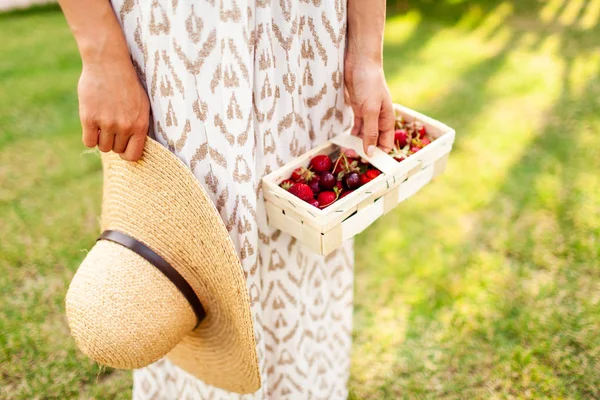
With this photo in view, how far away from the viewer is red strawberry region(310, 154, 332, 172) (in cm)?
115

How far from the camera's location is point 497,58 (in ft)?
11.7

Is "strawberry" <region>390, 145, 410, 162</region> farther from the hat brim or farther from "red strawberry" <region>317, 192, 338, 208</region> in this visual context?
the hat brim

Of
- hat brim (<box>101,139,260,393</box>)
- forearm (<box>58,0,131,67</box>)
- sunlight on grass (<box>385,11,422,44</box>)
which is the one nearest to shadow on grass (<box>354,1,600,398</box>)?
hat brim (<box>101,139,260,393</box>)

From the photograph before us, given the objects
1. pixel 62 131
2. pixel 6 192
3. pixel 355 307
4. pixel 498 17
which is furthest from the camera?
pixel 498 17

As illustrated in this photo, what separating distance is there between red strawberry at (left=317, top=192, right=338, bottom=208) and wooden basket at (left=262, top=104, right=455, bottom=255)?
0.06 m

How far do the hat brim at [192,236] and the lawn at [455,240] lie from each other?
550mm

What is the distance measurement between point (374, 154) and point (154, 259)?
523mm

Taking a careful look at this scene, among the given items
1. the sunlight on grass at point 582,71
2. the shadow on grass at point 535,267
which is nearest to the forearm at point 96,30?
the shadow on grass at point 535,267

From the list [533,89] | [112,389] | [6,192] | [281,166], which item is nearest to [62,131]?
[6,192]

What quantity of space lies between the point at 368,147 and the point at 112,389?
3.96 ft

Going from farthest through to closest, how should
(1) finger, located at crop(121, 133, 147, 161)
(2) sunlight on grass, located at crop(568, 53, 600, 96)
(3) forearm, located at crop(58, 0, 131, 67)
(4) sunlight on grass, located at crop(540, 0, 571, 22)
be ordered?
(4) sunlight on grass, located at crop(540, 0, 571, 22) → (2) sunlight on grass, located at crop(568, 53, 600, 96) → (1) finger, located at crop(121, 133, 147, 161) → (3) forearm, located at crop(58, 0, 131, 67)

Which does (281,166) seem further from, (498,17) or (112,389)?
(498,17)

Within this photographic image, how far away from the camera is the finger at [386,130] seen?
1203 mm

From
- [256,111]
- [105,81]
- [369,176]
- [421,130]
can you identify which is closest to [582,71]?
[421,130]
